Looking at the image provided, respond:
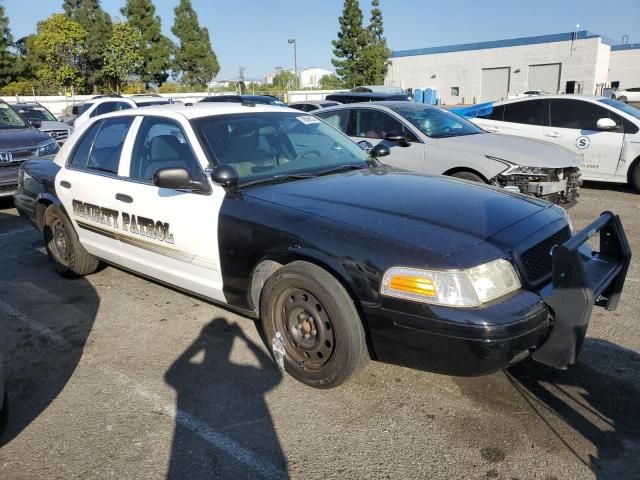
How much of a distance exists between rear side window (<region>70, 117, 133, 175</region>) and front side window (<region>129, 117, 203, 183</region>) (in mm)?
244

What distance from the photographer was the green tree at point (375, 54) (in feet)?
181

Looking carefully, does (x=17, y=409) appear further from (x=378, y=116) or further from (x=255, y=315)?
(x=378, y=116)

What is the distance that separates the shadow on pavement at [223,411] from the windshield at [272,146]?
1200mm

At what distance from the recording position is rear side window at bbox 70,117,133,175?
14.7 feet

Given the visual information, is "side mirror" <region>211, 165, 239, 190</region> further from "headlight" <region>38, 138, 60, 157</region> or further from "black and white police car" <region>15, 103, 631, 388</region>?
"headlight" <region>38, 138, 60, 157</region>

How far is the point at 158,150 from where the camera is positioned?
13.7 feet

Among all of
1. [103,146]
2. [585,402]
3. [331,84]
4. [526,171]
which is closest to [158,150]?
[103,146]

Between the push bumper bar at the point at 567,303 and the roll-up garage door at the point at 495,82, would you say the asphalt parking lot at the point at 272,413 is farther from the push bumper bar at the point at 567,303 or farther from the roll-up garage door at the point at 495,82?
the roll-up garage door at the point at 495,82

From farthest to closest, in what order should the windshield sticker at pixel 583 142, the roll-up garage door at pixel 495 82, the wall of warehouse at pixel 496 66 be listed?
the roll-up garage door at pixel 495 82
the wall of warehouse at pixel 496 66
the windshield sticker at pixel 583 142

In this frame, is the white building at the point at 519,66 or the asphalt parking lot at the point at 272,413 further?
the white building at the point at 519,66

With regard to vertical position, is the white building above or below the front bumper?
above

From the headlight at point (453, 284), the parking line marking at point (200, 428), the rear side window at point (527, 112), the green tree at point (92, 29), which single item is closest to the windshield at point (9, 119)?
the parking line marking at point (200, 428)

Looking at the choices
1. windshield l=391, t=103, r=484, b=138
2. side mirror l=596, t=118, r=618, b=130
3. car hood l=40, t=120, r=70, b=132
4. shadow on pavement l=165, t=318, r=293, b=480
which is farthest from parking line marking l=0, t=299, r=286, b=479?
car hood l=40, t=120, r=70, b=132

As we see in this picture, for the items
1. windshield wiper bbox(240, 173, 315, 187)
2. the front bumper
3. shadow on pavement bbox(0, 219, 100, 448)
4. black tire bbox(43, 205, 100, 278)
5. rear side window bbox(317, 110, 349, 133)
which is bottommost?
shadow on pavement bbox(0, 219, 100, 448)
